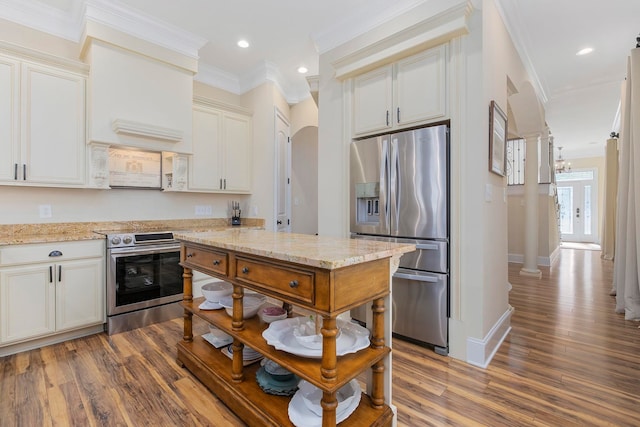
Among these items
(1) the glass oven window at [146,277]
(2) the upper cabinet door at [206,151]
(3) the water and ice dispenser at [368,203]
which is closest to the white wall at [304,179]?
(2) the upper cabinet door at [206,151]

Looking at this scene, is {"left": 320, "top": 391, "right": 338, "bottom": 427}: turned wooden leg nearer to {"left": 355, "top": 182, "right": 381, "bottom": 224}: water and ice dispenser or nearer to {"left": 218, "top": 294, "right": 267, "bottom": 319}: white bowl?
{"left": 218, "top": 294, "right": 267, "bottom": 319}: white bowl

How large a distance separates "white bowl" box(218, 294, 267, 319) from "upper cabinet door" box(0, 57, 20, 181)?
2.20 metres

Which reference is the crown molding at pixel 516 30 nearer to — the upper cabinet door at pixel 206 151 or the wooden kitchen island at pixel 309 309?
the wooden kitchen island at pixel 309 309

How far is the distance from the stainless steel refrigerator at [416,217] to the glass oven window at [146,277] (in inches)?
79.1

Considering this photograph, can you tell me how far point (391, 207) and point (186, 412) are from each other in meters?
1.96

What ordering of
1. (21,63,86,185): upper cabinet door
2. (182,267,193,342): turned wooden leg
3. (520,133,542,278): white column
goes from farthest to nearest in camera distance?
(520,133,542,278): white column < (21,63,86,185): upper cabinet door < (182,267,193,342): turned wooden leg

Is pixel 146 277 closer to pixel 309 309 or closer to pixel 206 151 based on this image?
pixel 206 151

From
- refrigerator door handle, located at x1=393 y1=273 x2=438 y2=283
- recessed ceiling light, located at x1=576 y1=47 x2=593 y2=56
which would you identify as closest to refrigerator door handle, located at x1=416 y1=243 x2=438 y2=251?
refrigerator door handle, located at x1=393 y1=273 x2=438 y2=283

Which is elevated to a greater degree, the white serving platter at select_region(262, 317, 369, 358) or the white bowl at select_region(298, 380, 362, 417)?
the white serving platter at select_region(262, 317, 369, 358)

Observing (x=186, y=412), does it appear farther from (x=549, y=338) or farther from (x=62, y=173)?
(x=549, y=338)

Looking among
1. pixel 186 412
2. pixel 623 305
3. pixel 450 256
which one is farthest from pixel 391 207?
pixel 623 305

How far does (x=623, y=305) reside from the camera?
3098 millimetres

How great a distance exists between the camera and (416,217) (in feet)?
7.77

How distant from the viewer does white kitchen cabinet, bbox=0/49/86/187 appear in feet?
8.09
